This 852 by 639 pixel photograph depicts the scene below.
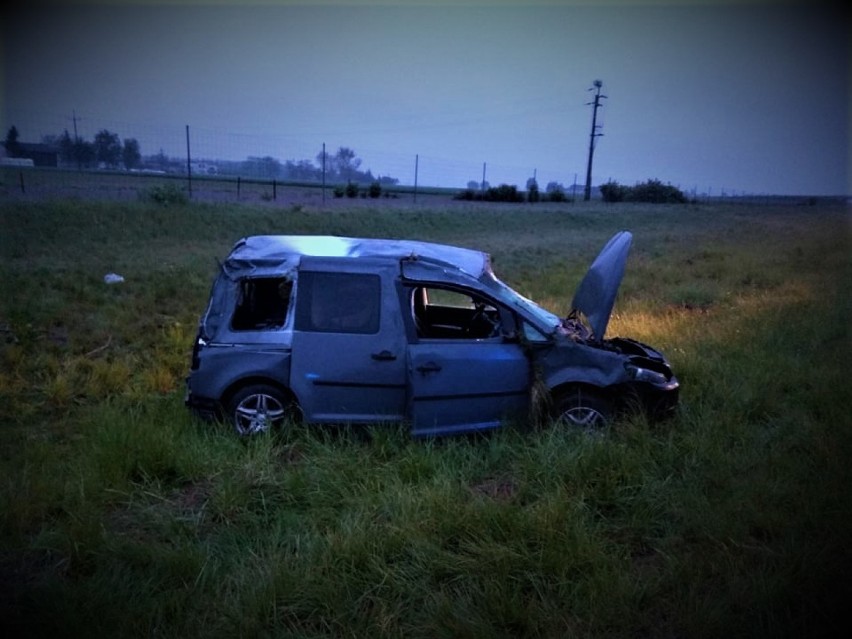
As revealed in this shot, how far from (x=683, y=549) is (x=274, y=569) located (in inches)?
87.0

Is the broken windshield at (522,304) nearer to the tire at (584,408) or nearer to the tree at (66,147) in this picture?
the tire at (584,408)

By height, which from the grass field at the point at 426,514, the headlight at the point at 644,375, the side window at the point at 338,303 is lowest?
the grass field at the point at 426,514

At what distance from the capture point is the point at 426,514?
12.6ft

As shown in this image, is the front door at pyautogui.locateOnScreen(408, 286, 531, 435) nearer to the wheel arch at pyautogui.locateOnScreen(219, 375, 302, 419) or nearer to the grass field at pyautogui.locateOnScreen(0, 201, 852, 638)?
the grass field at pyautogui.locateOnScreen(0, 201, 852, 638)

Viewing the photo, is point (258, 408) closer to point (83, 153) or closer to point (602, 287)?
point (602, 287)

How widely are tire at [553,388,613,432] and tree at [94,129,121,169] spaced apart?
1617 cm

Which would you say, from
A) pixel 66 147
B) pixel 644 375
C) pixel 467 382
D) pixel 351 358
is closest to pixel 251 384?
pixel 351 358

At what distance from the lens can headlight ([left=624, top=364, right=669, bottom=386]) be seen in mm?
5227

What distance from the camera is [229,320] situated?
211 inches

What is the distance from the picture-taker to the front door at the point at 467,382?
5.10 metres

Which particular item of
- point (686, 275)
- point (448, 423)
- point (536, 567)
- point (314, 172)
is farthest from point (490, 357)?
point (314, 172)

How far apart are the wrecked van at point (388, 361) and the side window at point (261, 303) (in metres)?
0.03

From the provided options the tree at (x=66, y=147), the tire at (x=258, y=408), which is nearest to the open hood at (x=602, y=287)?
the tire at (x=258, y=408)

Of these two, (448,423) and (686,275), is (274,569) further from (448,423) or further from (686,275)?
(686,275)
